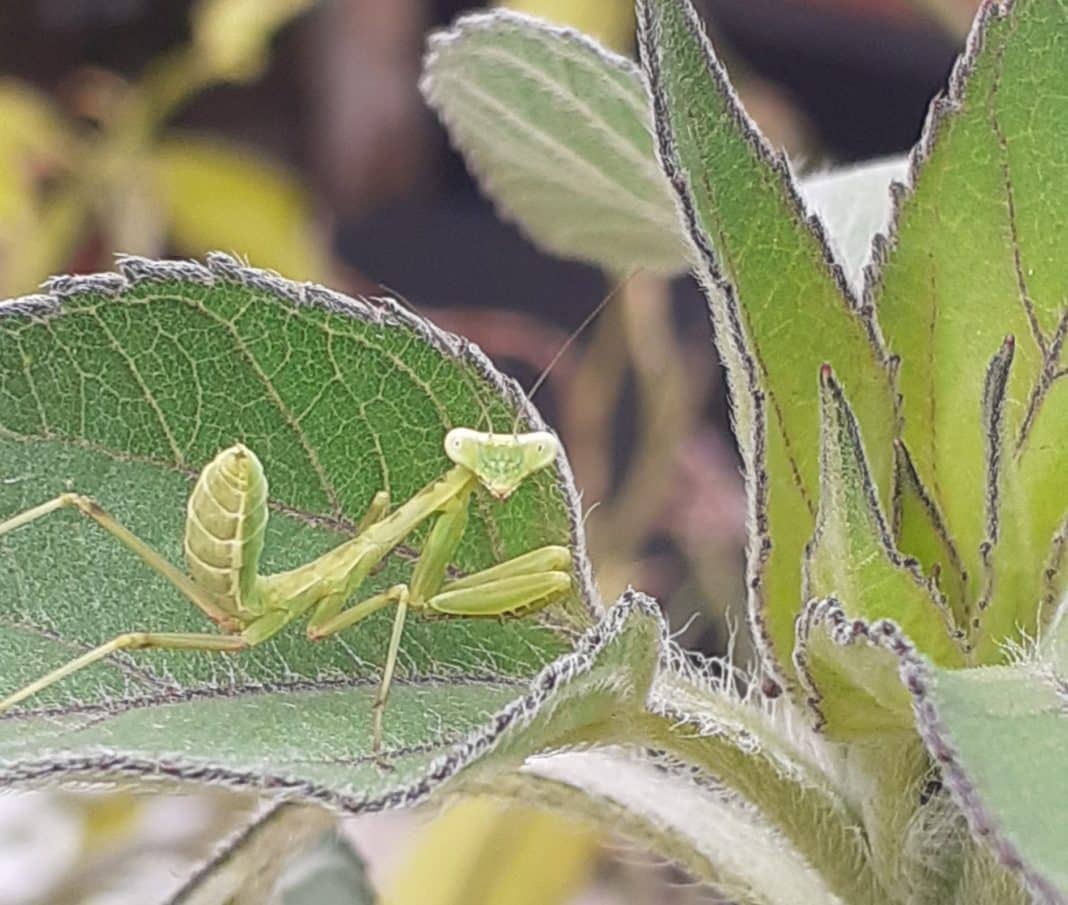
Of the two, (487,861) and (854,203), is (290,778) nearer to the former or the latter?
(854,203)

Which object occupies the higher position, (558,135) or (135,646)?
(558,135)

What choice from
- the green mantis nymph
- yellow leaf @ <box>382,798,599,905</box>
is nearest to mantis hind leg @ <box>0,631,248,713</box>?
the green mantis nymph

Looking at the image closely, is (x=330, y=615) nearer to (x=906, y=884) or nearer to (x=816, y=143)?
(x=906, y=884)

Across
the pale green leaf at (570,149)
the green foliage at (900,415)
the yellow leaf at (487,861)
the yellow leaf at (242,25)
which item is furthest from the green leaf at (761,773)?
the yellow leaf at (242,25)

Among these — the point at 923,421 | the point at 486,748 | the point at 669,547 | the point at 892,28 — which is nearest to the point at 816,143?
the point at 892,28

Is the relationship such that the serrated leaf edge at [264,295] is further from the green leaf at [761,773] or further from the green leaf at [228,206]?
the green leaf at [228,206]

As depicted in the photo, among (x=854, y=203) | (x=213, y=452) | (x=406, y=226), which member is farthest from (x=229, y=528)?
(x=406, y=226)

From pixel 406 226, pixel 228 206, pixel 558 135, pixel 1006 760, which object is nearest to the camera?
pixel 1006 760
